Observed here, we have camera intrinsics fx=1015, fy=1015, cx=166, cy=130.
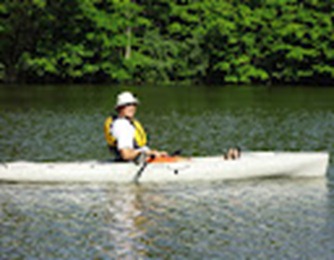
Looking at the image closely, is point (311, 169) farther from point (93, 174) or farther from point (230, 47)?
point (230, 47)

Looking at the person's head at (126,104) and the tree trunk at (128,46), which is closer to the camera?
the person's head at (126,104)

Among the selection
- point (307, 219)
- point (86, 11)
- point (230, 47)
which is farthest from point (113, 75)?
point (307, 219)

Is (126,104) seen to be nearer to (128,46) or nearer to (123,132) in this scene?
(123,132)

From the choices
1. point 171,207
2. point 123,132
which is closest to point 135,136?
point 123,132

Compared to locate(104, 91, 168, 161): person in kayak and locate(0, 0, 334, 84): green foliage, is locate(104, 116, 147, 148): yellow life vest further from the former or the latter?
locate(0, 0, 334, 84): green foliage

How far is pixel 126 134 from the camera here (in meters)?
17.4

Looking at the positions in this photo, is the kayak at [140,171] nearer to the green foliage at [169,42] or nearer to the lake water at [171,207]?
the lake water at [171,207]

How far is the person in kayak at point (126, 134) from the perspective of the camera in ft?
56.6

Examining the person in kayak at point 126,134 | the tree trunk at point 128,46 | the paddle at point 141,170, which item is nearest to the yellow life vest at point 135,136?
the person in kayak at point 126,134

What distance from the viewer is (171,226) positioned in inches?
556

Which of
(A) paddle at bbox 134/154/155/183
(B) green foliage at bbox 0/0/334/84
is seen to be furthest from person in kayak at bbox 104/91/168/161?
(B) green foliage at bbox 0/0/334/84

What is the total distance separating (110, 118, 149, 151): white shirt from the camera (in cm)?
1731

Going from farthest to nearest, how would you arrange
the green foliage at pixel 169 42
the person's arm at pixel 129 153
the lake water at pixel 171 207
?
the green foliage at pixel 169 42 < the person's arm at pixel 129 153 < the lake water at pixel 171 207

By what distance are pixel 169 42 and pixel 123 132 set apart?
142 feet
